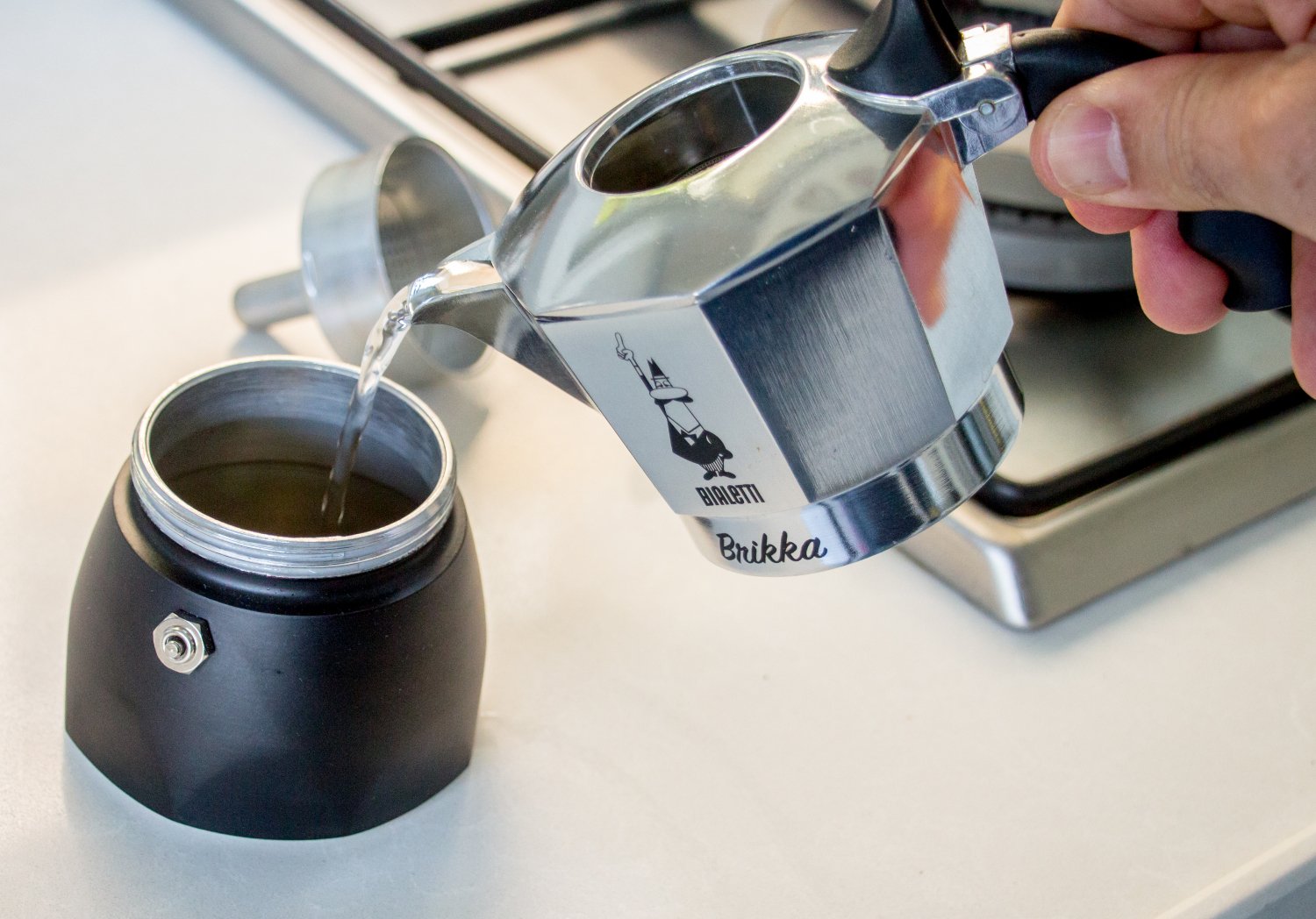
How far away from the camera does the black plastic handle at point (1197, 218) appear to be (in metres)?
0.37

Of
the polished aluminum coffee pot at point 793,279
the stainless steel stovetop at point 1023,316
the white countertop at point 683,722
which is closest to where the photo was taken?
the polished aluminum coffee pot at point 793,279

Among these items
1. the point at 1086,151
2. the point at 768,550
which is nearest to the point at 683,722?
the point at 768,550

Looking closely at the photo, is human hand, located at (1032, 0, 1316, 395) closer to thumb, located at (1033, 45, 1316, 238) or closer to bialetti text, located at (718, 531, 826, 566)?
thumb, located at (1033, 45, 1316, 238)

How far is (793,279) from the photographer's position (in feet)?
1.11

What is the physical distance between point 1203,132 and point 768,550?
17 centimetres

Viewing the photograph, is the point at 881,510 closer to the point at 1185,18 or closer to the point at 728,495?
the point at 728,495

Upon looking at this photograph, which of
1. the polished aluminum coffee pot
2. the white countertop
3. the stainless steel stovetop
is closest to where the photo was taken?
the polished aluminum coffee pot

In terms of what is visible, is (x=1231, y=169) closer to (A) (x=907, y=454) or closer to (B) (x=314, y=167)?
(A) (x=907, y=454)

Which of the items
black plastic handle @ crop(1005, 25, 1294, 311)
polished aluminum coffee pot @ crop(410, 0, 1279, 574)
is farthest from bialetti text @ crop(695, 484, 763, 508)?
black plastic handle @ crop(1005, 25, 1294, 311)

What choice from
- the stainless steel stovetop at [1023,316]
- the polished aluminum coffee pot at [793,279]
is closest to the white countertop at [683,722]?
the stainless steel stovetop at [1023,316]

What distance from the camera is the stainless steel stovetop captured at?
22.2 inches

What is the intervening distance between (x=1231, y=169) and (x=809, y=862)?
0.25 meters

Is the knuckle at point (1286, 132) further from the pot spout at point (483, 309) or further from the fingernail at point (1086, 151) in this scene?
the pot spout at point (483, 309)

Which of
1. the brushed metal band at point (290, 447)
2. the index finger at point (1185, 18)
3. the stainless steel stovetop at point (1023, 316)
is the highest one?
the brushed metal band at point (290, 447)
